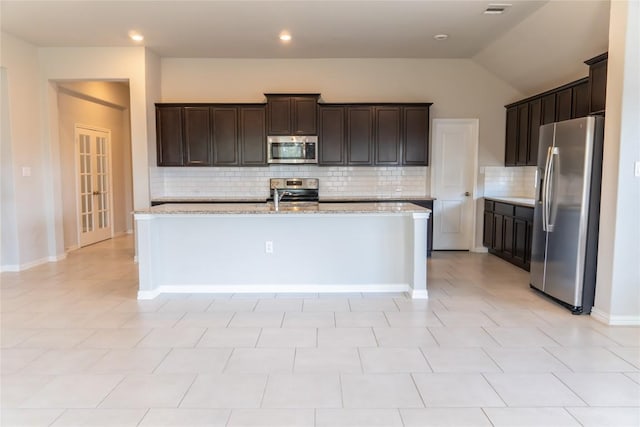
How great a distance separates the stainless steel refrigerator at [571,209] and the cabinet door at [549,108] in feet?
4.29

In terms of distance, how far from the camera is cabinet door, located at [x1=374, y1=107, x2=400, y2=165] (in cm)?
661

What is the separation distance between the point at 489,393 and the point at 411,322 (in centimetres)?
122

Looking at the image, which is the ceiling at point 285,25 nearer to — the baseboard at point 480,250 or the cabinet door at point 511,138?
the cabinet door at point 511,138

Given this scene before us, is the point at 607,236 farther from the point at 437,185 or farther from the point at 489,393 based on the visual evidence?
the point at 437,185

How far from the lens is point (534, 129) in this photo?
5.97m

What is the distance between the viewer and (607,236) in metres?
3.63

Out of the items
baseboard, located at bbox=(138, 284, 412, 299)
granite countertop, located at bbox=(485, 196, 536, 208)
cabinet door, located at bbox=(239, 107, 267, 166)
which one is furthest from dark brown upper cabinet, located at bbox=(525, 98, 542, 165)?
cabinet door, located at bbox=(239, 107, 267, 166)

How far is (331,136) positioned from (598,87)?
359cm

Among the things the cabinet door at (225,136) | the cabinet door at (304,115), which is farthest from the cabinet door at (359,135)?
the cabinet door at (225,136)

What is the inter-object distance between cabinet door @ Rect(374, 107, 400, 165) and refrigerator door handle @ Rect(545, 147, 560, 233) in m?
2.75

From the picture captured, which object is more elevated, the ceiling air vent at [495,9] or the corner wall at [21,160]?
the ceiling air vent at [495,9]

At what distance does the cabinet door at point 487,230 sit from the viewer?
6.67m

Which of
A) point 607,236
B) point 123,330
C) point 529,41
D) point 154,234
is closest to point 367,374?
point 123,330

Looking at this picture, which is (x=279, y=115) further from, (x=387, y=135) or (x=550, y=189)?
(x=550, y=189)
